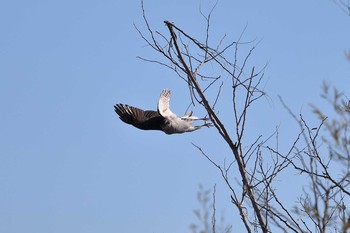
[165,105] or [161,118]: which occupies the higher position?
[165,105]

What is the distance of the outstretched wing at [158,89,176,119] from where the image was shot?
5004 millimetres

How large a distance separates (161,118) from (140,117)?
629 millimetres

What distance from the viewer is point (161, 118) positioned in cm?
505

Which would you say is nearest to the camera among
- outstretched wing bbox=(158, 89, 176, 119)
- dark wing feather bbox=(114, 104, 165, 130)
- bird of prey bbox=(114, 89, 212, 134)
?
bird of prey bbox=(114, 89, 212, 134)

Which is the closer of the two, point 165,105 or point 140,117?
point 165,105

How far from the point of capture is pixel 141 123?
552cm

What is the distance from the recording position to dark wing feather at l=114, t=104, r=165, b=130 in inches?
203

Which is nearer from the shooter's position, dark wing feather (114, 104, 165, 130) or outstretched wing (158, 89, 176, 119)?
outstretched wing (158, 89, 176, 119)

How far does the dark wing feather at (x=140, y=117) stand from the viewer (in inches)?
203

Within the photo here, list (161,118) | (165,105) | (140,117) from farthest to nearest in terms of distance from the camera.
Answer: (140,117) → (165,105) → (161,118)

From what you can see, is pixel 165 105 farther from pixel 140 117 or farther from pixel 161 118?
pixel 140 117

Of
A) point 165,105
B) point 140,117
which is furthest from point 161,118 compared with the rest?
point 140,117

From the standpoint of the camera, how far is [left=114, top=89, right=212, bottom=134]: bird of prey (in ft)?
15.8

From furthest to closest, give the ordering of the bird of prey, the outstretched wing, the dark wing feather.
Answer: the dark wing feather
the outstretched wing
the bird of prey
